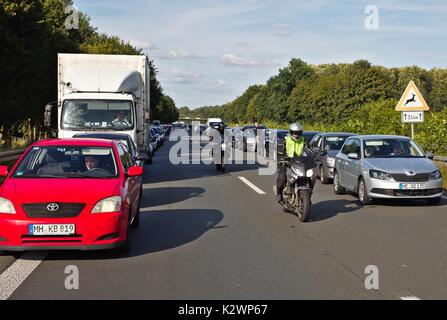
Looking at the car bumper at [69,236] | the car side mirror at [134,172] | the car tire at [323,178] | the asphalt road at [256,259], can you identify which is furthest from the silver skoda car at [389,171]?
the car bumper at [69,236]

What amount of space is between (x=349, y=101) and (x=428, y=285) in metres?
72.7

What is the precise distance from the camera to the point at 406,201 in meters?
14.4

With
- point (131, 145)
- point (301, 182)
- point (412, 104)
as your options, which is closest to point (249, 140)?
point (412, 104)

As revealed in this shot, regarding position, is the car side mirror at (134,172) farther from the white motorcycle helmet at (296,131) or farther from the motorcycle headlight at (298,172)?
the white motorcycle helmet at (296,131)

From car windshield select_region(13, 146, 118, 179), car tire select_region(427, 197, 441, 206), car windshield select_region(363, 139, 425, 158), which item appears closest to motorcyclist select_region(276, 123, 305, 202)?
car windshield select_region(363, 139, 425, 158)

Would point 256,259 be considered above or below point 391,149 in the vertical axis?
below

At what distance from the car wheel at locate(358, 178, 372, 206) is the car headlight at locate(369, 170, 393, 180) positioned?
1.21 feet

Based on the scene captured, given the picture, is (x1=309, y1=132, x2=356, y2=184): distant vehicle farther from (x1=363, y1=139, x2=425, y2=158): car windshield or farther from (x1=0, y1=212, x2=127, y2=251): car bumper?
(x1=0, y1=212, x2=127, y2=251): car bumper

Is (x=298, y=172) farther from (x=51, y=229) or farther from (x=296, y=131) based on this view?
(x=51, y=229)

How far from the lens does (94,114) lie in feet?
58.1

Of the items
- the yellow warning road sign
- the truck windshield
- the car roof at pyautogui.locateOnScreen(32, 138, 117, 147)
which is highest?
the yellow warning road sign

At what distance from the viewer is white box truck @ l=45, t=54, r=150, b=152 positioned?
17.6 metres

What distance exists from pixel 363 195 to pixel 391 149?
1.55 metres

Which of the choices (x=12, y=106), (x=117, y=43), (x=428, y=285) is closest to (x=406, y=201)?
(x=428, y=285)
